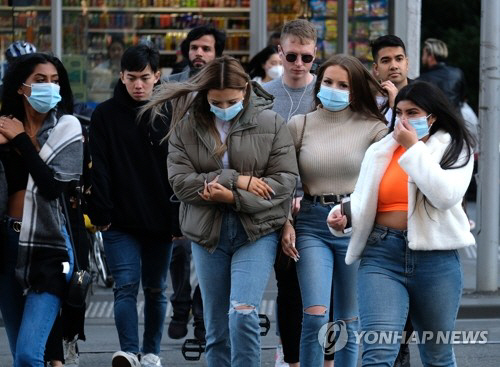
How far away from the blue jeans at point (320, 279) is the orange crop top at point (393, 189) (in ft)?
2.47

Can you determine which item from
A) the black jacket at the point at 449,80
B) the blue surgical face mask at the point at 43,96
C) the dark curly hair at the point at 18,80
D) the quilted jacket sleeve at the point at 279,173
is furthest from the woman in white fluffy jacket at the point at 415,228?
the black jacket at the point at 449,80

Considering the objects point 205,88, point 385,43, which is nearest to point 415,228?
point 205,88

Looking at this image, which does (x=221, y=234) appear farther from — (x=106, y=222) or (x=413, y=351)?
(x=413, y=351)

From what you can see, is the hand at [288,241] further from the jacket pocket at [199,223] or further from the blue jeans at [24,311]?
the blue jeans at [24,311]

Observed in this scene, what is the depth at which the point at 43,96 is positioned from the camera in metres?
5.99

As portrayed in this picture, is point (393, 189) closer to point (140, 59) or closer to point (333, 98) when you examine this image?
point (333, 98)

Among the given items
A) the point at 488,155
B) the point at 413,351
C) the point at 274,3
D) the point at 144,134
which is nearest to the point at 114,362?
the point at 144,134

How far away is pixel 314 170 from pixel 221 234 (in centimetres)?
63

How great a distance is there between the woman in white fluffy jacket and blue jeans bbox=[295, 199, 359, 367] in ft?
2.06

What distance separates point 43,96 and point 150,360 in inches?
76.0

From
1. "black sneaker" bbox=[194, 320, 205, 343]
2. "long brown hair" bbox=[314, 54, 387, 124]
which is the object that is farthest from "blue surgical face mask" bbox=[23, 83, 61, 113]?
"black sneaker" bbox=[194, 320, 205, 343]

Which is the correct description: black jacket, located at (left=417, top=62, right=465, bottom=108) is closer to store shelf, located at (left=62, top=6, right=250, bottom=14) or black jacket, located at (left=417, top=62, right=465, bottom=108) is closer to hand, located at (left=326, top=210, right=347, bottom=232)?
store shelf, located at (left=62, top=6, right=250, bottom=14)

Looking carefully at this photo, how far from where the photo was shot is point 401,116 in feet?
18.0

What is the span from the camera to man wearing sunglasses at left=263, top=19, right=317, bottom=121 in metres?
6.79
